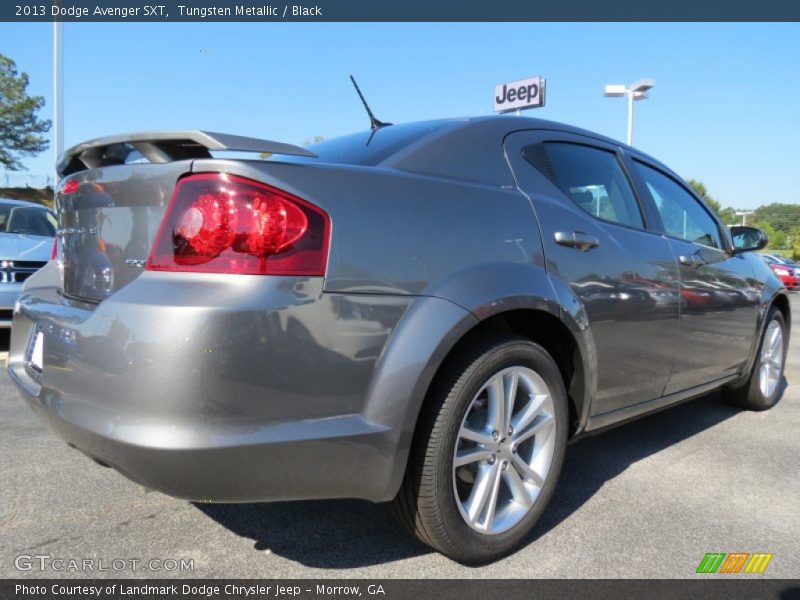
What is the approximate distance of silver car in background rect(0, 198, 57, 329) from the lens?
5.73m

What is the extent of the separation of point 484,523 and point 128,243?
1441mm

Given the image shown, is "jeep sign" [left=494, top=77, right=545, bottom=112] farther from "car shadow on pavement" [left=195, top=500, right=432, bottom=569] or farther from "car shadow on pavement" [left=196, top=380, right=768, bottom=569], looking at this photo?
"car shadow on pavement" [left=195, top=500, right=432, bottom=569]

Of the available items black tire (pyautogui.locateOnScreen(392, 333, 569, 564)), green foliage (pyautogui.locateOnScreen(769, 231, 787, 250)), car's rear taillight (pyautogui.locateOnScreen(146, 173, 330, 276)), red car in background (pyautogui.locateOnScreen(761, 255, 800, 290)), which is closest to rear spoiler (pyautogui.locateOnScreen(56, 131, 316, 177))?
car's rear taillight (pyautogui.locateOnScreen(146, 173, 330, 276))

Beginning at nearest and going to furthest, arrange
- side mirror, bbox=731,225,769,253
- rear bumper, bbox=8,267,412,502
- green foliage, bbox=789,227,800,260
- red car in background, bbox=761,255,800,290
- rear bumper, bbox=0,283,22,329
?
rear bumper, bbox=8,267,412,502 < side mirror, bbox=731,225,769,253 < rear bumper, bbox=0,283,22,329 < red car in background, bbox=761,255,800,290 < green foliage, bbox=789,227,800,260

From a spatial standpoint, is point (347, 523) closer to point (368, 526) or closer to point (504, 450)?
point (368, 526)

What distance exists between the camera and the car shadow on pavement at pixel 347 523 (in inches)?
87.5

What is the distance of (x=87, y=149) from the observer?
2184 millimetres

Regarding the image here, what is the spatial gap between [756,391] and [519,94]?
1073 cm

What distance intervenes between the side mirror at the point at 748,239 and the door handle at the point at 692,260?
78 centimetres

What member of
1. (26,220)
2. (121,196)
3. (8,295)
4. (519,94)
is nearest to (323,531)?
(121,196)

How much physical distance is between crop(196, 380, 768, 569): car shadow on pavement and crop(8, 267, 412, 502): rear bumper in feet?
1.54

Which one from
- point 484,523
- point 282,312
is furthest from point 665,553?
point 282,312

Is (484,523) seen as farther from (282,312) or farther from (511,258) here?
(282,312)

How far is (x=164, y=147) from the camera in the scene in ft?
6.43
